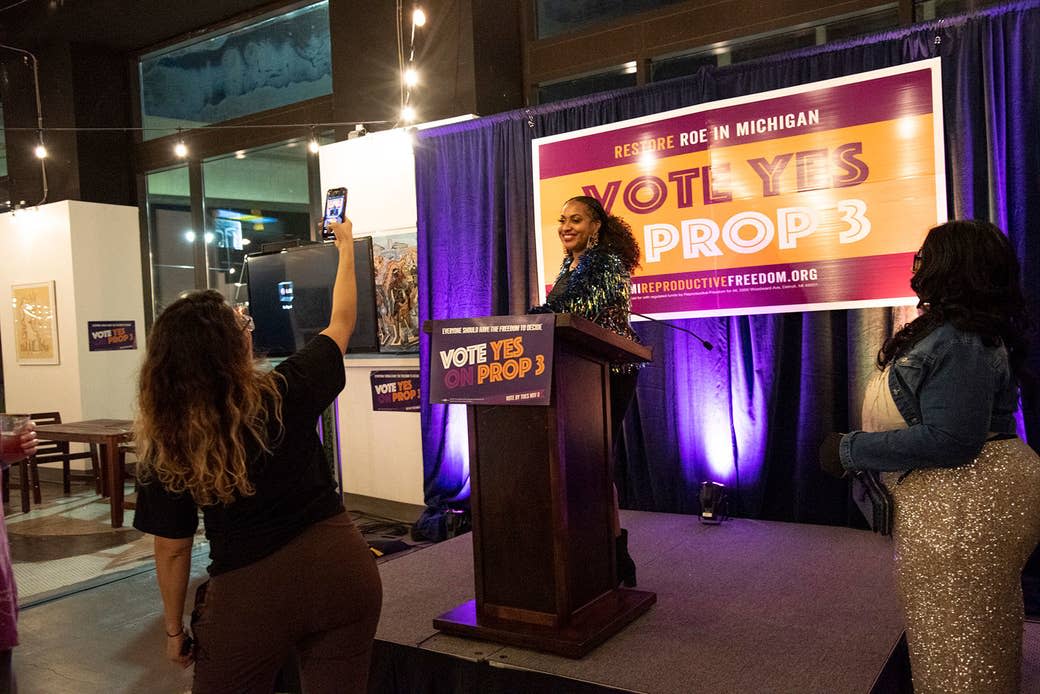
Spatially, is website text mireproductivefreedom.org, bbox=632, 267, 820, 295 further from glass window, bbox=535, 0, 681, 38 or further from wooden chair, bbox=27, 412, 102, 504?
wooden chair, bbox=27, 412, 102, 504

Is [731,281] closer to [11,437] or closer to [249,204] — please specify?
→ [11,437]

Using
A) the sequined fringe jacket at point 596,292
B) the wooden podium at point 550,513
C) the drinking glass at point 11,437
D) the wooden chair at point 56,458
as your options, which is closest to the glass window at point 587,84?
the sequined fringe jacket at point 596,292

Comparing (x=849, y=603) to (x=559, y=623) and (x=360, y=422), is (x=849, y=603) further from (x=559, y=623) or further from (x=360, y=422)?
(x=360, y=422)

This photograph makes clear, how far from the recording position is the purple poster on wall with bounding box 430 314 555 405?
2455 millimetres

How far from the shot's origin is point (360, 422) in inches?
233

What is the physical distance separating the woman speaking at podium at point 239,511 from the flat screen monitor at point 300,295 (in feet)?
11.8

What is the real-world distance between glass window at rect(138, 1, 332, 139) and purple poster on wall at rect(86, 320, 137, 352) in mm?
1953

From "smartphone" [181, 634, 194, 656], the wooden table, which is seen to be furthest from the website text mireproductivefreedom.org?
the wooden table

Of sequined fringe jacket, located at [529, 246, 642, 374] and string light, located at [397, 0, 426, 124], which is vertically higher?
string light, located at [397, 0, 426, 124]

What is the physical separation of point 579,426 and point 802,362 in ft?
6.31

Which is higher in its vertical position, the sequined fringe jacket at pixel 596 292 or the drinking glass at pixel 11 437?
the sequined fringe jacket at pixel 596 292

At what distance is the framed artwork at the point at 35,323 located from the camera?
7863 mm

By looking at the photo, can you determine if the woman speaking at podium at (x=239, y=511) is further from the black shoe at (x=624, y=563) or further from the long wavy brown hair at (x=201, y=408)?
the black shoe at (x=624, y=563)

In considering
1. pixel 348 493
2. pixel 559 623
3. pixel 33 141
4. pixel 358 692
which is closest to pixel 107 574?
pixel 348 493
